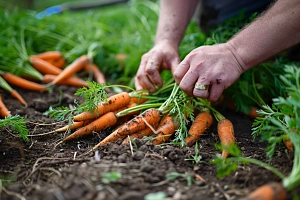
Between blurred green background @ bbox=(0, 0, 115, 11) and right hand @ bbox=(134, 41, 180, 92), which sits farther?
blurred green background @ bbox=(0, 0, 115, 11)

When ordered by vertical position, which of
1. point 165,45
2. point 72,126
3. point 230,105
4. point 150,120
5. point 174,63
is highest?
point 165,45

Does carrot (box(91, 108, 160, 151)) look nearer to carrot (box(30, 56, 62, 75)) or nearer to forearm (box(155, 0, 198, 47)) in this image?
forearm (box(155, 0, 198, 47))

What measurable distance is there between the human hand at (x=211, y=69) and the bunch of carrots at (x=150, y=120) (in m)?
0.19

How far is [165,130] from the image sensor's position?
243cm

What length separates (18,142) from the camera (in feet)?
7.83

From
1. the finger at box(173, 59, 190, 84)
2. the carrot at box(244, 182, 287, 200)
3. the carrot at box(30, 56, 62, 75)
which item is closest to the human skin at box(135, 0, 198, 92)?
the finger at box(173, 59, 190, 84)

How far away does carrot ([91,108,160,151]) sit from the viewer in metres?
2.41

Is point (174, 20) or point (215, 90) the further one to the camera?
point (174, 20)

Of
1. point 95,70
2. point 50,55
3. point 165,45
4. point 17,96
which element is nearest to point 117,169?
point 165,45

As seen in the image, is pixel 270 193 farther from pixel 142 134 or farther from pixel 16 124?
pixel 16 124

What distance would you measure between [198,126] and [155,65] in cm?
50

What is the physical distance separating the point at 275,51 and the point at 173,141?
797mm

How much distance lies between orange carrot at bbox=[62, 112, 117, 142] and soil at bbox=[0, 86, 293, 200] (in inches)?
1.7

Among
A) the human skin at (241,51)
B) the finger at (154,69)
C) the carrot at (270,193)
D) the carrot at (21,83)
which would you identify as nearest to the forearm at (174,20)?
the finger at (154,69)
